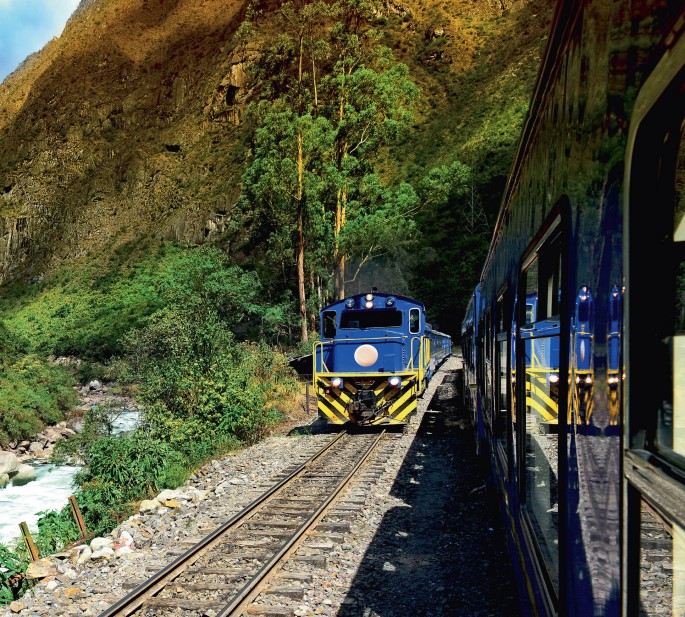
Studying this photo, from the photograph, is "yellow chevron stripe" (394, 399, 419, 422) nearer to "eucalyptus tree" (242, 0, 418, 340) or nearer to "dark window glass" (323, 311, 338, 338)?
"dark window glass" (323, 311, 338, 338)

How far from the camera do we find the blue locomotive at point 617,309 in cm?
131

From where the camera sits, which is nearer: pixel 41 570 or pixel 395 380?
pixel 41 570

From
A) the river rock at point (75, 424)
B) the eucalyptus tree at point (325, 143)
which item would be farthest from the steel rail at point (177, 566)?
the river rock at point (75, 424)

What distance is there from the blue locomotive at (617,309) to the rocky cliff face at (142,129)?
66.2 meters

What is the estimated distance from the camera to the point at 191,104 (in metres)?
94.1

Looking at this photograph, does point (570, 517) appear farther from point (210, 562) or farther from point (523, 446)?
point (210, 562)

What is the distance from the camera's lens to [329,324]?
1427cm

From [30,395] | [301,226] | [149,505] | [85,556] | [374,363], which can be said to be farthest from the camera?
[301,226]

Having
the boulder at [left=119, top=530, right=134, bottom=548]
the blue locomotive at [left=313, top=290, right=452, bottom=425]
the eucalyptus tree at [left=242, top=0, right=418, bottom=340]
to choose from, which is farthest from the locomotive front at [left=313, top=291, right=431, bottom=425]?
the eucalyptus tree at [left=242, top=0, right=418, bottom=340]

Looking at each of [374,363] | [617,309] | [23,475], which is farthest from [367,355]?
[617,309]

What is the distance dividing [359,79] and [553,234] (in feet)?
88.8

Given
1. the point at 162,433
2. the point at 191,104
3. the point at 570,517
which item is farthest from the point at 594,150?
the point at 191,104

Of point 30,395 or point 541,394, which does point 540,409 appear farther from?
point 30,395

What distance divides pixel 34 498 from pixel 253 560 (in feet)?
35.8
